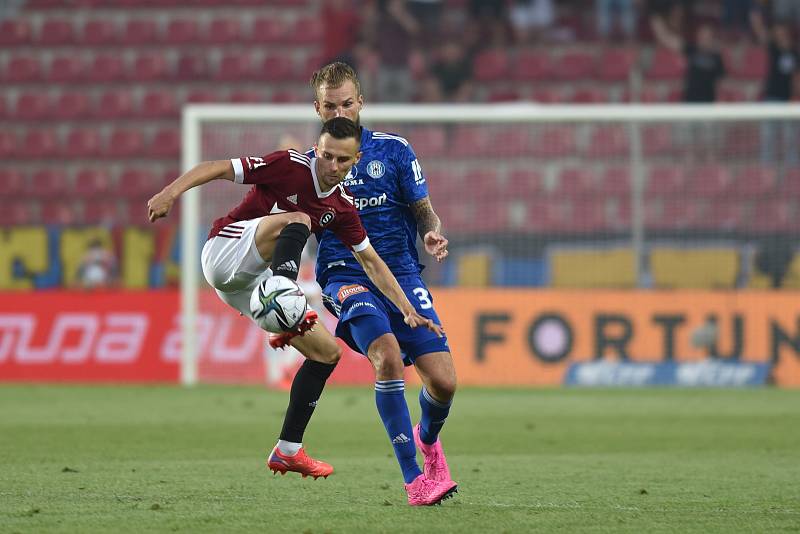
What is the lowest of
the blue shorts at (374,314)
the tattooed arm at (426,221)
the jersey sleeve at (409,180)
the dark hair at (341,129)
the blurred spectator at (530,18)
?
the blue shorts at (374,314)

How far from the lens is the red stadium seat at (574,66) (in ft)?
66.7

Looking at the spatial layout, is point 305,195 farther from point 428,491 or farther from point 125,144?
point 125,144

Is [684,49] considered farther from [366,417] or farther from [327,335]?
[327,335]

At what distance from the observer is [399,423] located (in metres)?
5.71

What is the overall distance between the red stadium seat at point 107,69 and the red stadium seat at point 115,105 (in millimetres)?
354

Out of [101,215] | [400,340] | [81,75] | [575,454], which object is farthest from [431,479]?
[81,75]

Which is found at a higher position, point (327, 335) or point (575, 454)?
point (327, 335)

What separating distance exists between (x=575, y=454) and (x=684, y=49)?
13.1m

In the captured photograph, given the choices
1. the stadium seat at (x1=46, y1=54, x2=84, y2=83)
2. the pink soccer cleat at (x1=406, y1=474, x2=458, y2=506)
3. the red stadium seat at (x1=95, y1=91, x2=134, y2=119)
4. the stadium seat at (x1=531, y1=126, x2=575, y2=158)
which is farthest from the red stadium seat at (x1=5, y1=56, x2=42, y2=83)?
the pink soccer cleat at (x1=406, y1=474, x2=458, y2=506)

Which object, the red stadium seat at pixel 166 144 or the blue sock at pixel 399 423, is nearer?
the blue sock at pixel 399 423

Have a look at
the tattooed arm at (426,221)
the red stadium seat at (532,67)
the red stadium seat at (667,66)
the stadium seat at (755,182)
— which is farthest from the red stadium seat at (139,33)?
the tattooed arm at (426,221)

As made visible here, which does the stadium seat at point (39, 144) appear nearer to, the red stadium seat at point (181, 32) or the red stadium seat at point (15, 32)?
the red stadium seat at point (15, 32)

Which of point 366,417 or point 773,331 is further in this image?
point 773,331

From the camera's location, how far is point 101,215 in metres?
19.3
